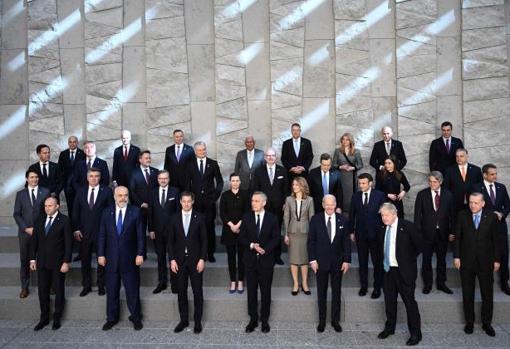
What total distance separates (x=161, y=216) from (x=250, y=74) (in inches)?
126

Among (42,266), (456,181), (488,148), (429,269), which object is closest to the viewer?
(42,266)

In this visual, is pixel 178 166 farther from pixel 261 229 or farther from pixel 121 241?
pixel 261 229

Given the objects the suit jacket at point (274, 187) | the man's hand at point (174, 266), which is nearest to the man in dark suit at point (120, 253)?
→ the man's hand at point (174, 266)

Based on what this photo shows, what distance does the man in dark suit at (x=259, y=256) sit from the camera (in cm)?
477

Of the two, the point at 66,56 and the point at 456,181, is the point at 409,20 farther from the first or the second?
the point at 66,56

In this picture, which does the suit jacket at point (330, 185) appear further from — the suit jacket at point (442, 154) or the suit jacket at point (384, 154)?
the suit jacket at point (442, 154)

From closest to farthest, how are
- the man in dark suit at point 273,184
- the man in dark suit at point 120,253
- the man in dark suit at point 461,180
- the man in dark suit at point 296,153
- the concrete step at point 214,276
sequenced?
the man in dark suit at point 120,253, the concrete step at point 214,276, the man in dark suit at point 461,180, the man in dark suit at point 273,184, the man in dark suit at point 296,153

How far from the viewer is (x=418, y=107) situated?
734 centimetres

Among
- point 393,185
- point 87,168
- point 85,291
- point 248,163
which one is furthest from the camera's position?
point 248,163

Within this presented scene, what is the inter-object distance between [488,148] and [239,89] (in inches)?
163

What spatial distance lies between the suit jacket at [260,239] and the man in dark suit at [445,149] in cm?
305

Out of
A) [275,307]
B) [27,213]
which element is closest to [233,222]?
[275,307]

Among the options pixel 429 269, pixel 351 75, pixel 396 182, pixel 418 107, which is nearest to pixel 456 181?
pixel 396 182

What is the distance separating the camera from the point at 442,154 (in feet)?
21.4
